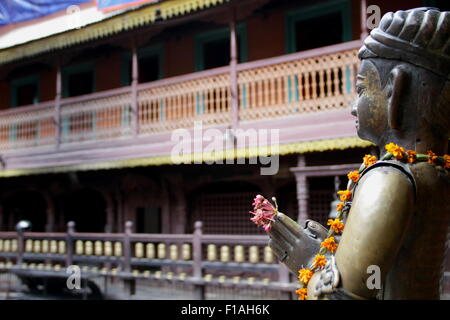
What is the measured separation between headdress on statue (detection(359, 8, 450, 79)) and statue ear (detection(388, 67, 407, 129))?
79 millimetres

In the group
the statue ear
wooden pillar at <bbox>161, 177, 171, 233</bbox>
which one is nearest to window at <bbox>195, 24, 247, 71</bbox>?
wooden pillar at <bbox>161, 177, 171, 233</bbox>

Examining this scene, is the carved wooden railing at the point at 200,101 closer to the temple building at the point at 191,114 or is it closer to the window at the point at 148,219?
the temple building at the point at 191,114

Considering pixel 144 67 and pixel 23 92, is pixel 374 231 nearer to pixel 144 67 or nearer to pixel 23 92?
pixel 144 67

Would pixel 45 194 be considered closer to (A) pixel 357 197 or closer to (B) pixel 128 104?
(B) pixel 128 104

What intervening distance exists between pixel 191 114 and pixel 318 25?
3.70m

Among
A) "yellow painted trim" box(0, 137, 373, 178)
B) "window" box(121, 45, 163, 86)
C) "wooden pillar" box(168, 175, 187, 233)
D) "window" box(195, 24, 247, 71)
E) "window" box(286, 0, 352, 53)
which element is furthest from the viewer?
"window" box(121, 45, 163, 86)

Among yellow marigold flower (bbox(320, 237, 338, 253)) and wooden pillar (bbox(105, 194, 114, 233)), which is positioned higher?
wooden pillar (bbox(105, 194, 114, 233))

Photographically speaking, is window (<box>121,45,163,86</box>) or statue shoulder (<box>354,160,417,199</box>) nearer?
statue shoulder (<box>354,160,417,199</box>)

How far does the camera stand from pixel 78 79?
47.3 feet

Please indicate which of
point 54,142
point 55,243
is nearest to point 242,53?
point 54,142

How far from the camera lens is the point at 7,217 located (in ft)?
49.3

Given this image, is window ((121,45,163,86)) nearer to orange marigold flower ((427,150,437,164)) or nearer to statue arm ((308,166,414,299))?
orange marigold flower ((427,150,437,164))

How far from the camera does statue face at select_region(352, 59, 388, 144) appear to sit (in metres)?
2.12

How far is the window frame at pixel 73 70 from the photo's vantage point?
13.9 metres
